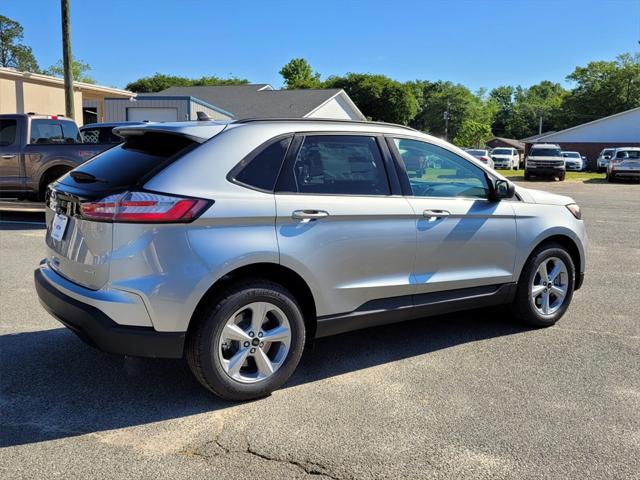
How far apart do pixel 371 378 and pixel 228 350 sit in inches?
42.8

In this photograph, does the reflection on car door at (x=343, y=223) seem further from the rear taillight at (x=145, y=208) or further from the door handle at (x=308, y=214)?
the rear taillight at (x=145, y=208)

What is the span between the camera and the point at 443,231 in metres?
4.41

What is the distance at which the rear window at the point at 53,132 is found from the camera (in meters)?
11.3

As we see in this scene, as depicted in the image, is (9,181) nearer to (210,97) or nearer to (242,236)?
(242,236)

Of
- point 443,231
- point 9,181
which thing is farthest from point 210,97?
point 443,231

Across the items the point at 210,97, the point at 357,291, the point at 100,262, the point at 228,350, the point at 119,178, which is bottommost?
the point at 228,350

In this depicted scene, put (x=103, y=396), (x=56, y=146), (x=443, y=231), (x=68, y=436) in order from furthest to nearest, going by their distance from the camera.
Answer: (x=56, y=146)
(x=443, y=231)
(x=103, y=396)
(x=68, y=436)

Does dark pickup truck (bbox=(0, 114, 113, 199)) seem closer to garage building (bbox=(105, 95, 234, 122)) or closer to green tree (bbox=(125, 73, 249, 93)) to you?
garage building (bbox=(105, 95, 234, 122))

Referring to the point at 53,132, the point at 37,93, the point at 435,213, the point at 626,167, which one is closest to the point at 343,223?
the point at 435,213

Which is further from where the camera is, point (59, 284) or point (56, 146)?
point (56, 146)

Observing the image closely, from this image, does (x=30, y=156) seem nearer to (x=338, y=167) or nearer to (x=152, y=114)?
(x=338, y=167)

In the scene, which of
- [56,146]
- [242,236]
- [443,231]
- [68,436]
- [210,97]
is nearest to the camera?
[68,436]

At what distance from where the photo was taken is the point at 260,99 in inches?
1460

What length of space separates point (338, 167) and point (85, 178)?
167cm
